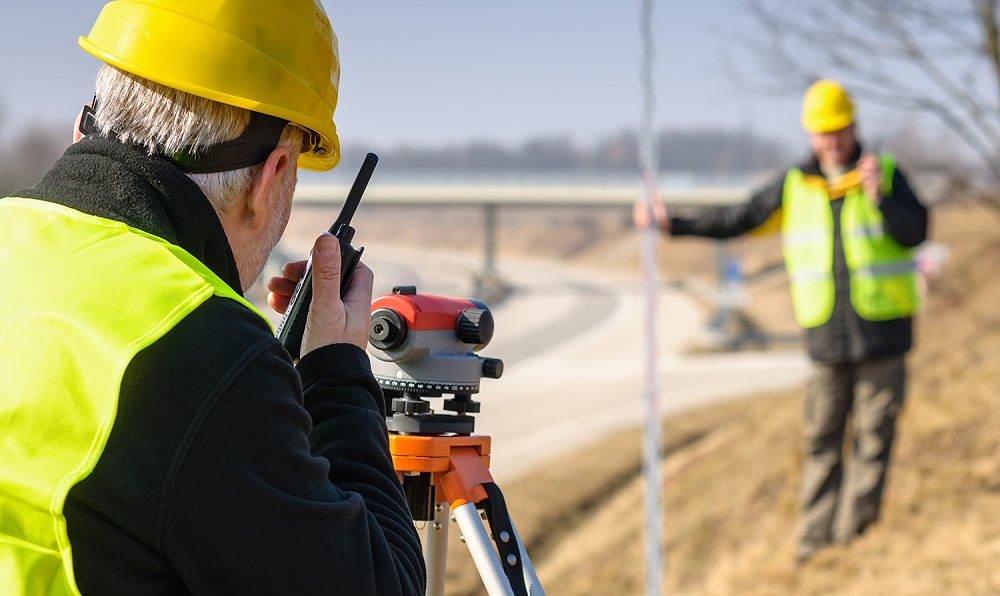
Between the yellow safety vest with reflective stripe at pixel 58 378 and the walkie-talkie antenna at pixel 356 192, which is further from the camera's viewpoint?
the walkie-talkie antenna at pixel 356 192

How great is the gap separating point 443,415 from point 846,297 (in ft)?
11.8

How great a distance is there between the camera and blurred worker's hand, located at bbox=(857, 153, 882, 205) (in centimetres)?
487

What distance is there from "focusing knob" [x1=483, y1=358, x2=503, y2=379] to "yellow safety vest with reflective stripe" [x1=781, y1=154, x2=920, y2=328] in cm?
348

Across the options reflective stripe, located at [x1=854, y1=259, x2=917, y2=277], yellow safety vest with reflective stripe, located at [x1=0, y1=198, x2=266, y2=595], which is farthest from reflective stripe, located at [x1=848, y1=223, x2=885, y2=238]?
yellow safety vest with reflective stripe, located at [x1=0, y1=198, x2=266, y2=595]

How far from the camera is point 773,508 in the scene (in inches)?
265

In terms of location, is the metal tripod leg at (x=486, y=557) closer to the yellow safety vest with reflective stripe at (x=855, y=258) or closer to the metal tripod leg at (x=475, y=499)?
the metal tripod leg at (x=475, y=499)

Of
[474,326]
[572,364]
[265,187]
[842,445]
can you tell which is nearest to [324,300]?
[265,187]

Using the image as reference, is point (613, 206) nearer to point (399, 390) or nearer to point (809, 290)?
point (809, 290)

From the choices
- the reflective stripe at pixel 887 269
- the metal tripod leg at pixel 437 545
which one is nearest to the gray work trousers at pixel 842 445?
the reflective stripe at pixel 887 269

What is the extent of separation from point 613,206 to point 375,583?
51.0m

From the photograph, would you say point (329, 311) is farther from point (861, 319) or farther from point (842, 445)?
point (842, 445)

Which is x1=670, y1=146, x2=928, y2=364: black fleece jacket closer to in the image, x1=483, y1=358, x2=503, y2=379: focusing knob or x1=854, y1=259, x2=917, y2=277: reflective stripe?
x1=854, y1=259, x2=917, y2=277: reflective stripe

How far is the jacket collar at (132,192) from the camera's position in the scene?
4.35 feet

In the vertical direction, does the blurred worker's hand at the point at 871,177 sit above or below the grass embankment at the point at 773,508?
above
